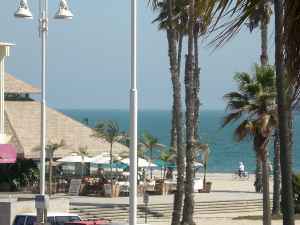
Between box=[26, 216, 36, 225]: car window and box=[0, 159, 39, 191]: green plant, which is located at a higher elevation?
box=[0, 159, 39, 191]: green plant

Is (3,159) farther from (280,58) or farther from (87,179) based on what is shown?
(280,58)

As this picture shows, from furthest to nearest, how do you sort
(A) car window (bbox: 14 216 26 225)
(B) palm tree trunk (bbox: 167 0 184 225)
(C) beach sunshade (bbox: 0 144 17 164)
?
(C) beach sunshade (bbox: 0 144 17 164), (B) palm tree trunk (bbox: 167 0 184 225), (A) car window (bbox: 14 216 26 225)

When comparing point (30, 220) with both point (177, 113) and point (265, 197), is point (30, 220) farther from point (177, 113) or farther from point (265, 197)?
point (177, 113)

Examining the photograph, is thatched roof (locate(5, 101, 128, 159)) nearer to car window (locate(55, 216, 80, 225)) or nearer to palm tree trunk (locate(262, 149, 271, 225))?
palm tree trunk (locate(262, 149, 271, 225))

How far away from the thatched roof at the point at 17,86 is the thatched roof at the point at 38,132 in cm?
86

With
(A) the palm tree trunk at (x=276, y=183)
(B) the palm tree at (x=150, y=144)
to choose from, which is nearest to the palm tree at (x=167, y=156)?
(B) the palm tree at (x=150, y=144)

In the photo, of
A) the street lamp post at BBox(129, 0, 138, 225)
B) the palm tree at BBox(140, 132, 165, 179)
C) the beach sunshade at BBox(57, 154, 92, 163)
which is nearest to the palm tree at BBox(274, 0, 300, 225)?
the street lamp post at BBox(129, 0, 138, 225)

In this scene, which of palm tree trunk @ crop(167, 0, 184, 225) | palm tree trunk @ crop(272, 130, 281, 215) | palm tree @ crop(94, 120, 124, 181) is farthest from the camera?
palm tree @ crop(94, 120, 124, 181)

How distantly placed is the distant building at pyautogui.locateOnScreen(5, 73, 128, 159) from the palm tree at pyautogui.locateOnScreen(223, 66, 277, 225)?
22.2m

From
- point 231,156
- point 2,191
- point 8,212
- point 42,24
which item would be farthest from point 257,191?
point 231,156

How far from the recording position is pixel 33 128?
2191 inches

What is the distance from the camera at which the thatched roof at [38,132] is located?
5303 cm

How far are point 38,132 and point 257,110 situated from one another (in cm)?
2595

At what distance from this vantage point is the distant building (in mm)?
53156
